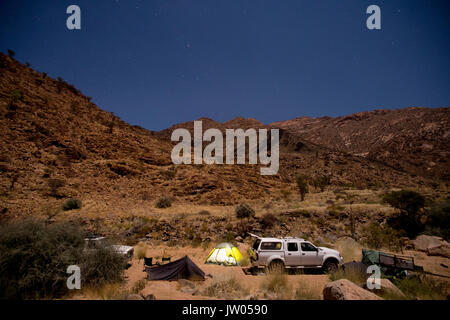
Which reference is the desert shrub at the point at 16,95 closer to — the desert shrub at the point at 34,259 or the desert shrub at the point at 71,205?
the desert shrub at the point at 71,205

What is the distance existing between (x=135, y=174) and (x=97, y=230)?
Result: 17.1 meters

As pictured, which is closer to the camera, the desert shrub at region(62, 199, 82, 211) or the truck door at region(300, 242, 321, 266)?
the truck door at region(300, 242, 321, 266)

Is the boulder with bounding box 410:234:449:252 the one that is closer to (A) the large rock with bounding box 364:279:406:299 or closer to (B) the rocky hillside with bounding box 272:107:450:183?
(A) the large rock with bounding box 364:279:406:299

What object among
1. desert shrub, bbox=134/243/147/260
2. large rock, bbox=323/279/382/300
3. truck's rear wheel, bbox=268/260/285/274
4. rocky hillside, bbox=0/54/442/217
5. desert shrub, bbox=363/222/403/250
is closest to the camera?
large rock, bbox=323/279/382/300

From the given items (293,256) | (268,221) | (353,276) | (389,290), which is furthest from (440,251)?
(268,221)

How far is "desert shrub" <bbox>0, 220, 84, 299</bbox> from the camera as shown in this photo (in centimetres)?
693

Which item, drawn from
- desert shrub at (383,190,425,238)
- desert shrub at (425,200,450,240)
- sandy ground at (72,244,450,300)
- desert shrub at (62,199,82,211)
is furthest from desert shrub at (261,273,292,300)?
desert shrub at (62,199,82,211)

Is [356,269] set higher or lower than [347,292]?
lower

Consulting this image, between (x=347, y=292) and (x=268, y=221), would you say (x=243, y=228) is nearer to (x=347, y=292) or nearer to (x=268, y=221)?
(x=268, y=221)

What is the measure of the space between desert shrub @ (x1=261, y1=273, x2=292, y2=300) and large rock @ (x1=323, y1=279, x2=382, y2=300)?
131 cm

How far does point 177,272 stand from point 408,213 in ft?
67.3

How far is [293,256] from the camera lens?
10.5 m

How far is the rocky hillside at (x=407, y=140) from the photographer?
186 feet
